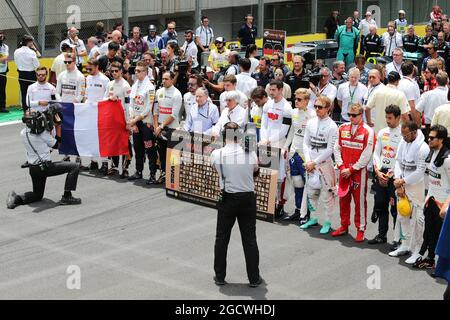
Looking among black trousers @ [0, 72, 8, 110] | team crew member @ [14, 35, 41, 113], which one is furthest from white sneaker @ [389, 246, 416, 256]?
black trousers @ [0, 72, 8, 110]

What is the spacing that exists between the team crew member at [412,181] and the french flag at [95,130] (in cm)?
538

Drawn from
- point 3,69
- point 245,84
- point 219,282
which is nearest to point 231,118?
point 245,84

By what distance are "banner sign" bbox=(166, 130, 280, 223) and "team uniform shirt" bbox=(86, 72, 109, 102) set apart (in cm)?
224

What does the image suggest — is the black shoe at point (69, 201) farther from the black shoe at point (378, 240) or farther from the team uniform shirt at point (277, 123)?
the black shoe at point (378, 240)

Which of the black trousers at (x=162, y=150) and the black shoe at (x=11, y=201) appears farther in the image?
the black trousers at (x=162, y=150)

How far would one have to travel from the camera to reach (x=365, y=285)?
383 inches

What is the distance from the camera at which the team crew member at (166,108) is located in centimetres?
1367

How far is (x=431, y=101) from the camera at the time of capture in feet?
45.5

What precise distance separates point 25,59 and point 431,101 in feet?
31.5

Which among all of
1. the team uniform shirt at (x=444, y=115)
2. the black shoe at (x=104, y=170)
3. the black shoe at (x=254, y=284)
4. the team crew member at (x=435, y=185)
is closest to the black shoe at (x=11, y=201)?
the black shoe at (x=104, y=170)

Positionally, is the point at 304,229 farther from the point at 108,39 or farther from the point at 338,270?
the point at 108,39

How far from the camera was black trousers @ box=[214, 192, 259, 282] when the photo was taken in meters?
9.67

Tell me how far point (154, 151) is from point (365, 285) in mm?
5337

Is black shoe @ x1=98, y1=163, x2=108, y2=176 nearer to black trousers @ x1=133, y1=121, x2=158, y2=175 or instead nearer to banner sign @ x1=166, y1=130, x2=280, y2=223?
black trousers @ x1=133, y1=121, x2=158, y2=175
